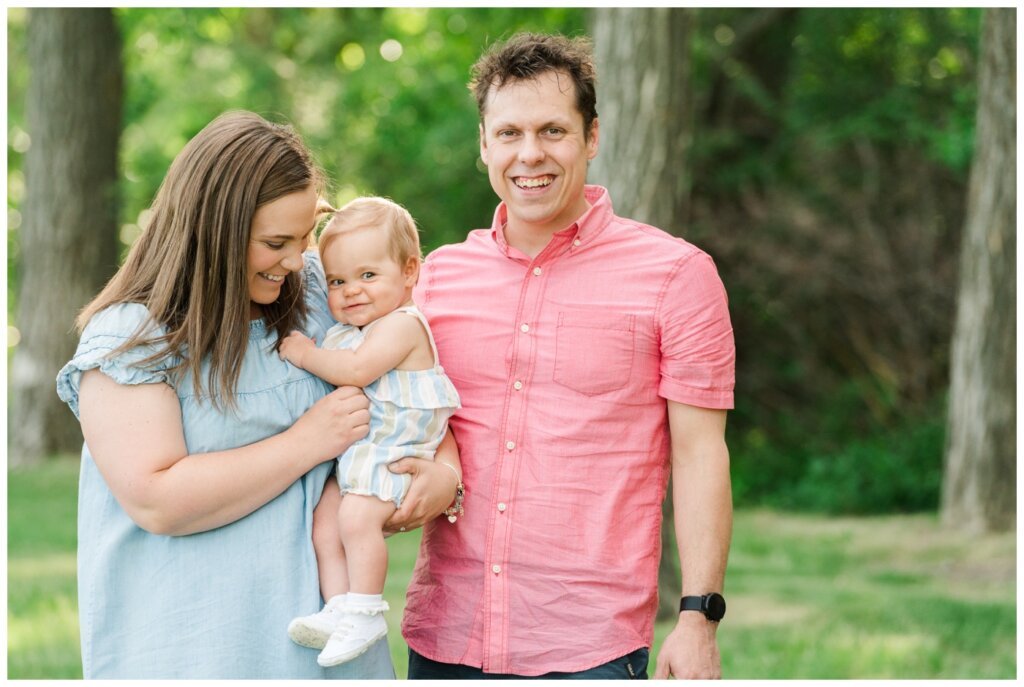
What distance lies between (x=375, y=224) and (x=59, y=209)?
9.51m

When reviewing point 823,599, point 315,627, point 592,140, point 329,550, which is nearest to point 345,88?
point 823,599

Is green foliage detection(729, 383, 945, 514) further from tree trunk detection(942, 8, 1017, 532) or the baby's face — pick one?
the baby's face

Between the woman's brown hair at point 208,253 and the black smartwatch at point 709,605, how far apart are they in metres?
1.20

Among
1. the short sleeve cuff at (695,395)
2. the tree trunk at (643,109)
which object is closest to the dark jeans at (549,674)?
the short sleeve cuff at (695,395)

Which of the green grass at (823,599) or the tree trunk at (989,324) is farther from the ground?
the tree trunk at (989,324)

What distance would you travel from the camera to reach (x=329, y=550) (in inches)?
110

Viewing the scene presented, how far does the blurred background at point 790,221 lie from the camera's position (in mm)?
8383

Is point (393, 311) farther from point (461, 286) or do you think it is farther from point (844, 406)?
point (844, 406)

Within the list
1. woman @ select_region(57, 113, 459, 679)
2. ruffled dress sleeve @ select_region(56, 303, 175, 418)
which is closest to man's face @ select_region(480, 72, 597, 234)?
woman @ select_region(57, 113, 459, 679)

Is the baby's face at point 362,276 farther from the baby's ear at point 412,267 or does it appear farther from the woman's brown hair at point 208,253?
the woman's brown hair at point 208,253

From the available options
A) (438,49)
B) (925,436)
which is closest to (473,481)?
(925,436)

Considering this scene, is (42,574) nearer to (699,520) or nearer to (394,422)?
Result: (394,422)

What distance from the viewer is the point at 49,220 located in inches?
456

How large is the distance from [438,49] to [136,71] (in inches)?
204
